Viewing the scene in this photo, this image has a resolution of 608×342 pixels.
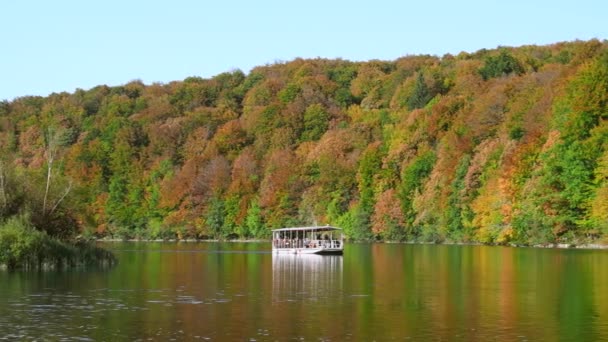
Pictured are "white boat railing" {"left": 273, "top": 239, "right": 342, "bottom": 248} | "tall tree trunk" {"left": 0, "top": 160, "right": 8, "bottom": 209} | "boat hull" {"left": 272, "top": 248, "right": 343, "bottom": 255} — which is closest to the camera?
"tall tree trunk" {"left": 0, "top": 160, "right": 8, "bottom": 209}

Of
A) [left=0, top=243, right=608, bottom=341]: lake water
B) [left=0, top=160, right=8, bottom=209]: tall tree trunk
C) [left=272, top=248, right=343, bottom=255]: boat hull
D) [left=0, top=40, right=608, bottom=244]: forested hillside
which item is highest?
[left=0, top=40, right=608, bottom=244]: forested hillside

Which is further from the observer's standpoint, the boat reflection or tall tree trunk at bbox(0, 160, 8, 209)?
tall tree trunk at bbox(0, 160, 8, 209)

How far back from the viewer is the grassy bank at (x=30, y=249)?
48.8 meters

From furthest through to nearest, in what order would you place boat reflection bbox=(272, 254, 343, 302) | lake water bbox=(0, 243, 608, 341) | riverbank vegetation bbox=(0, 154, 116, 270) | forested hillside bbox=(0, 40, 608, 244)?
forested hillside bbox=(0, 40, 608, 244)
riverbank vegetation bbox=(0, 154, 116, 270)
boat reflection bbox=(272, 254, 343, 302)
lake water bbox=(0, 243, 608, 341)

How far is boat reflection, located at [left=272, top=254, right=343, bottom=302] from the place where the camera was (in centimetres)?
3905

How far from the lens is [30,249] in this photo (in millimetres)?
49406

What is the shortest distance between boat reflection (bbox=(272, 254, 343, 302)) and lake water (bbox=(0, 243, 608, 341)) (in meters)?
0.08

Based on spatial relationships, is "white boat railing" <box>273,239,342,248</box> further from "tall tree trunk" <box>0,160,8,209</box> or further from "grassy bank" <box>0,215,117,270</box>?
"tall tree trunk" <box>0,160,8,209</box>

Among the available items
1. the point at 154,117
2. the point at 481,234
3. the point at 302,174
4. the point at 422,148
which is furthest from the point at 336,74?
the point at 481,234

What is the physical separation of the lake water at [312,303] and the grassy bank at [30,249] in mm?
1367

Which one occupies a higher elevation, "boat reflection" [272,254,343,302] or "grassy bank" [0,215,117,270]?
"grassy bank" [0,215,117,270]

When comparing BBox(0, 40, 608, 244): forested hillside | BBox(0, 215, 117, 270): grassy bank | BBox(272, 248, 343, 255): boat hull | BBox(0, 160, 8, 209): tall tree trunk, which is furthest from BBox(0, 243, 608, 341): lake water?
BBox(272, 248, 343, 255): boat hull

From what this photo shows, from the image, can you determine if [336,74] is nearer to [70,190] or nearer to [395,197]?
[395,197]

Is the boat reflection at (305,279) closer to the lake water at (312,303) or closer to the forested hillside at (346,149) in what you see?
the lake water at (312,303)
